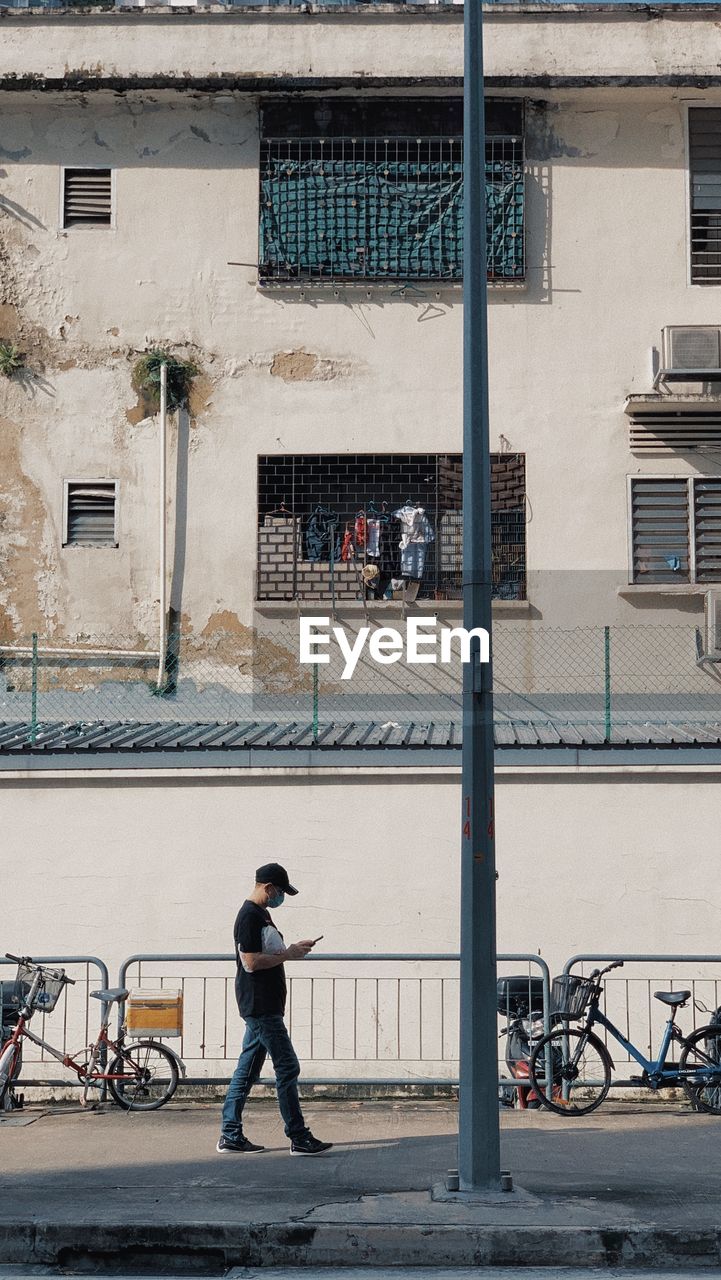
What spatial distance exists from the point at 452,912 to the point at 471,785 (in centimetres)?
554

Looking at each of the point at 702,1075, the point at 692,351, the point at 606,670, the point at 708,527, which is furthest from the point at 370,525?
the point at 702,1075

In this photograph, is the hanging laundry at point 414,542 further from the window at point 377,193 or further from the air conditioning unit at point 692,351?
the air conditioning unit at point 692,351

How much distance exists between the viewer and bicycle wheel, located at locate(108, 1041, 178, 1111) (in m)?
11.9

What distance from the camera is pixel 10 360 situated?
19.8 meters

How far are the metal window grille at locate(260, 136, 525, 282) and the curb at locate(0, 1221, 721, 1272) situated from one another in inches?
560

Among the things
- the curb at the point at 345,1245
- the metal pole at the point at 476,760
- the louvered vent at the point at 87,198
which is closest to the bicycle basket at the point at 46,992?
the curb at the point at 345,1245

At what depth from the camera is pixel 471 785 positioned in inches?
348

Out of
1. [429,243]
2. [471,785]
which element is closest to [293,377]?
[429,243]

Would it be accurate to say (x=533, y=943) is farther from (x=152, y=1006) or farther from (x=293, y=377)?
(x=293, y=377)

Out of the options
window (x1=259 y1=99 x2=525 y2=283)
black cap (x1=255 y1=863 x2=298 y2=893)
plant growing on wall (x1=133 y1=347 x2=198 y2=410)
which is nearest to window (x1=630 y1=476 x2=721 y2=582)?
window (x1=259 y1=99 x2=525 y2=283)

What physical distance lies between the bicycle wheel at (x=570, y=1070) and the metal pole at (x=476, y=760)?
3.14m

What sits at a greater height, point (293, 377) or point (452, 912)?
point (293, 377)

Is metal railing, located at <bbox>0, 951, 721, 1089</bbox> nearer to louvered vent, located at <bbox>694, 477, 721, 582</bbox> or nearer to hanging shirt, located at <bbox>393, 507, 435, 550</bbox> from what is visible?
hanging shirt, located at <bbox>393, 507, 435, 550</bbox>

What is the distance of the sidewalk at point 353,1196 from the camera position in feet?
25.8
